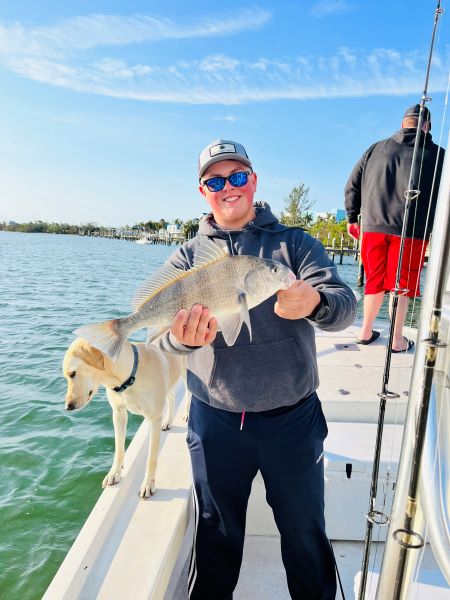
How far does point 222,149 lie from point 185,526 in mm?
2451

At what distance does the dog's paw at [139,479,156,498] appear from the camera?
2803mm

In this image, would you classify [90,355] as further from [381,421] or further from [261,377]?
[381,421]

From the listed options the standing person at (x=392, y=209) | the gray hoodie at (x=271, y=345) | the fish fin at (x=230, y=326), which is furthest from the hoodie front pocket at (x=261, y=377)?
the standing person at (x=392, y=209)

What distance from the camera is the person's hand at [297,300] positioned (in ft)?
6.34

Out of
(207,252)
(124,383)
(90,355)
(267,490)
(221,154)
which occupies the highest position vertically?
(221,154)

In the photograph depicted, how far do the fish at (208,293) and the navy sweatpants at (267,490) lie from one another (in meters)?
0.56

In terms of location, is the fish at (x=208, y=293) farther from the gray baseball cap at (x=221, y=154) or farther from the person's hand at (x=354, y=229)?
the person's hand at (x=354, y=229)

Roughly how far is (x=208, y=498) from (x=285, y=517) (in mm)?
448

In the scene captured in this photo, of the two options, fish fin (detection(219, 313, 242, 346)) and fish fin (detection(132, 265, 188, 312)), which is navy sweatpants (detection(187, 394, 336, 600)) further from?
fish fin (detection(132, 265, 188, 312))

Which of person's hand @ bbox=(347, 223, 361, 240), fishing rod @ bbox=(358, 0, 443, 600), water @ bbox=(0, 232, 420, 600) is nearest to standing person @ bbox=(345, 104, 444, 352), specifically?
person's hand @ bbox=(347, 223, 361, 240)

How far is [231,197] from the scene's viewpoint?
2.38 m

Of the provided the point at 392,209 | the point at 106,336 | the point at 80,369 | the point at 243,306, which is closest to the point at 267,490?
the point at 243,306

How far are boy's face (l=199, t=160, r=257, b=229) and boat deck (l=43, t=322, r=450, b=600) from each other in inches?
53.3

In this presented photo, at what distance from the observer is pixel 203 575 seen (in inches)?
93.8
